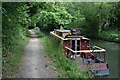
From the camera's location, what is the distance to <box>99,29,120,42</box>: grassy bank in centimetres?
3297

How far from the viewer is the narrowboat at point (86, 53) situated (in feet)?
48.8

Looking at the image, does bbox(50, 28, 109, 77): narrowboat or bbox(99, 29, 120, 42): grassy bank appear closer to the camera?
bbox(50, 28, 109, 77): narrowboat

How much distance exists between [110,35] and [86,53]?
18046 mm

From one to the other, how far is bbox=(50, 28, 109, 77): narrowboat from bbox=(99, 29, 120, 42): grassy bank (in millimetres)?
13202

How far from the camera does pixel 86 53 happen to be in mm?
16781

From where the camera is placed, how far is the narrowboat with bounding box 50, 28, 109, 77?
1488 centimetres

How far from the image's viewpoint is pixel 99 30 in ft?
124

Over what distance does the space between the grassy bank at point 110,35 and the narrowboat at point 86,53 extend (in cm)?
1320

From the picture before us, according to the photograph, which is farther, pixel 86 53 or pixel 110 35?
→ pixel 110 35

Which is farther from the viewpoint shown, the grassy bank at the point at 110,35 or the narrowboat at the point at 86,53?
the grassy bank at the point at 110,35

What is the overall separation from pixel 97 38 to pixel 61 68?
2680 centimetres

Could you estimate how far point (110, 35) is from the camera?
34.2 meters

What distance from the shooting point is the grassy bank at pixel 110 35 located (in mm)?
32969

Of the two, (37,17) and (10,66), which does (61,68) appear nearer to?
(10,66)
